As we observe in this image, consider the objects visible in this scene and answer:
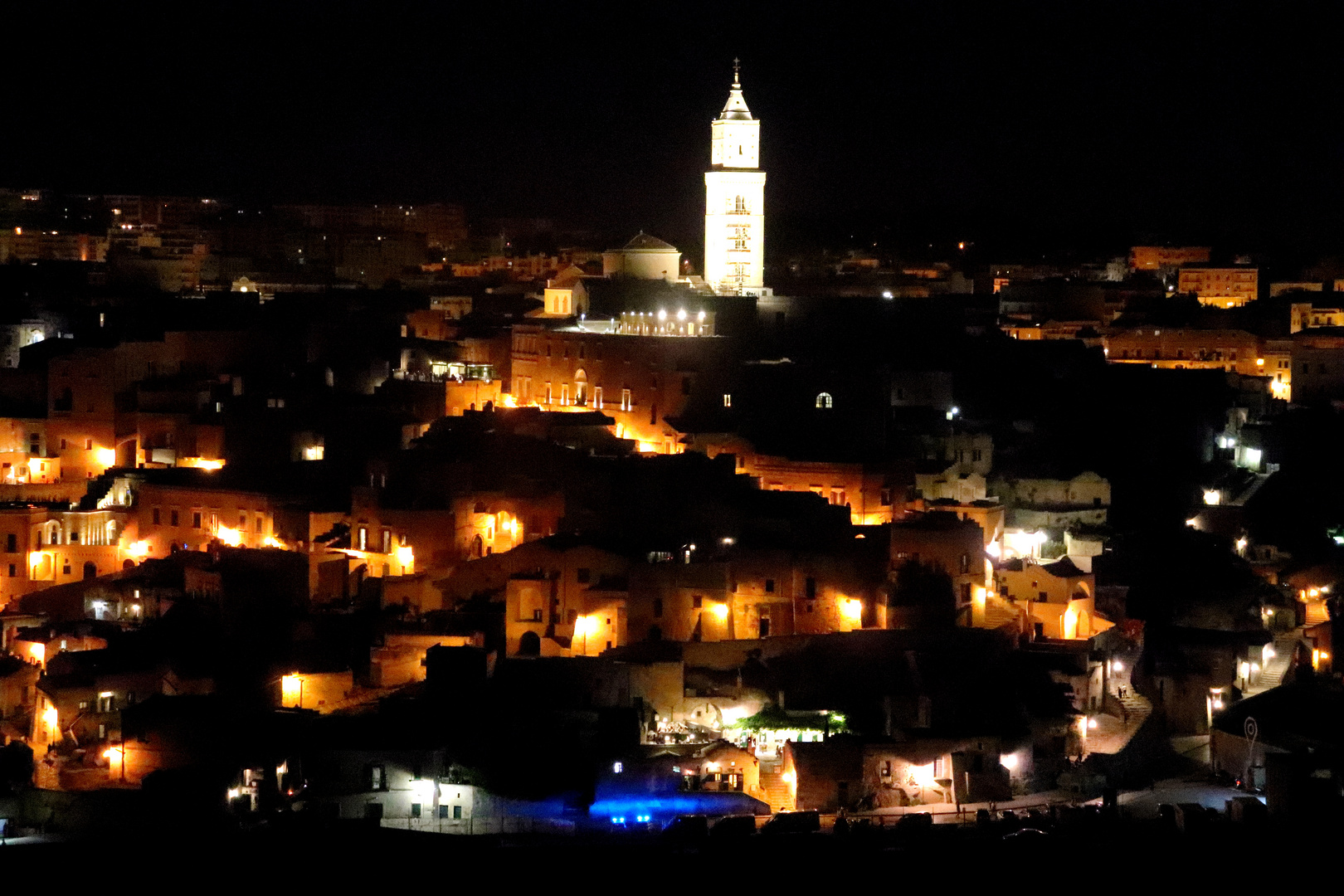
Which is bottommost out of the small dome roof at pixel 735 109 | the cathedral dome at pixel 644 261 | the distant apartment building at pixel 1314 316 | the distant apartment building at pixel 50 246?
the distant apartment building at pixel 1314 316

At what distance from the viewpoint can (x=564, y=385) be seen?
33.0 m

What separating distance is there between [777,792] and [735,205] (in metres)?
20.8

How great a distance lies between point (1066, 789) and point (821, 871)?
27.0 ft

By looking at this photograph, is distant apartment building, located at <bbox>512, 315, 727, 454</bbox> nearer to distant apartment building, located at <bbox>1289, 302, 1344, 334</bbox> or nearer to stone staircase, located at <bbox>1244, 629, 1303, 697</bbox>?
stone staircase, located at <bbox>1244, 629, 1303, 697</bbox>

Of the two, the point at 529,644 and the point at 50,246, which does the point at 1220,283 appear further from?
the point at 529,644

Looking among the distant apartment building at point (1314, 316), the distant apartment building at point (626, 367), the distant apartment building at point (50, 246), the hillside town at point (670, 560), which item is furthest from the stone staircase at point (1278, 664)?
the distant apartment building at point (50, 246)

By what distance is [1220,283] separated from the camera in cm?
→ 5209

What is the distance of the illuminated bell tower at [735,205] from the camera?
129ft

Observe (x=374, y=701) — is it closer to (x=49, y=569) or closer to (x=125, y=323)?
(x=49, y=569)

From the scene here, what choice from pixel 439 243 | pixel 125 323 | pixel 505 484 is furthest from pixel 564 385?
pixel 439 243

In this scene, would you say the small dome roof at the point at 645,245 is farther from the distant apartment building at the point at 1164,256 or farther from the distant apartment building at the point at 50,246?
the distant apartment building at the point at 50,246

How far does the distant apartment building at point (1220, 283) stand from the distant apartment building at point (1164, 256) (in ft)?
18.0

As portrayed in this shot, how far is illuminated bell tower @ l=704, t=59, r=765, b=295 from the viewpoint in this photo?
39.2m

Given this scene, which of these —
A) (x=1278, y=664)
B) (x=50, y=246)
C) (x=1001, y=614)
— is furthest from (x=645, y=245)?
(x=50, y=246)
